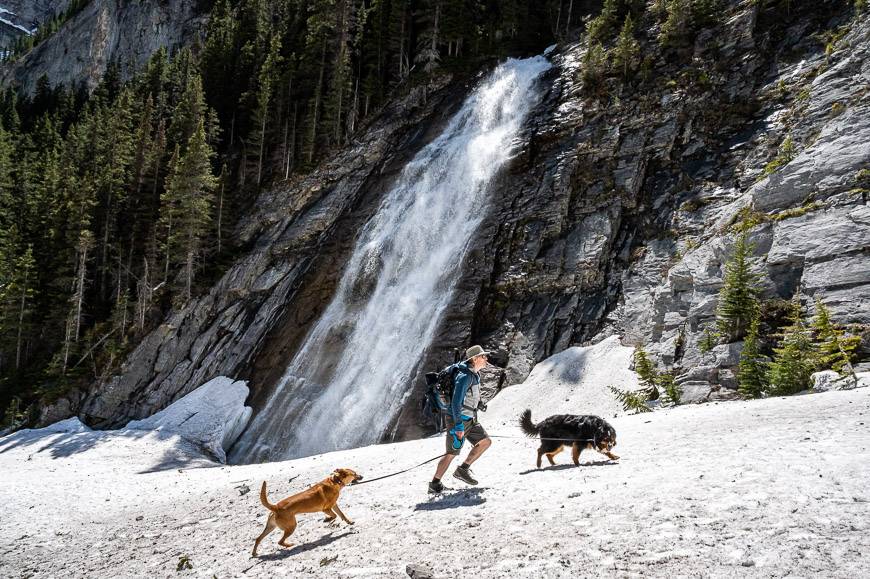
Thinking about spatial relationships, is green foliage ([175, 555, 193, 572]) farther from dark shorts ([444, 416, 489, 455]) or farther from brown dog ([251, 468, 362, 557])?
dark shorts ([444, 416, 489, 455])

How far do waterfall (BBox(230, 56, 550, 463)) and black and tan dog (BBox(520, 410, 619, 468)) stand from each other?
480 inches

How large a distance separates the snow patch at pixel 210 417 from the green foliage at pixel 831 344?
66.5 ft

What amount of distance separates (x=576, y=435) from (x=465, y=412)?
1.98 m

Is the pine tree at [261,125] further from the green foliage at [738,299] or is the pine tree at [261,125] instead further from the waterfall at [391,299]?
the green foliage at [738,299]

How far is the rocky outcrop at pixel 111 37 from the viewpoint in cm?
9750

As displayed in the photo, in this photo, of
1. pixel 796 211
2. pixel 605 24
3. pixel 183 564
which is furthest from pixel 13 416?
pixel 605 24

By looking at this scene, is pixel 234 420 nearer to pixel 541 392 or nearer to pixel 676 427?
pixel 541 392

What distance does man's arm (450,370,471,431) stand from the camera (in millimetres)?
7555

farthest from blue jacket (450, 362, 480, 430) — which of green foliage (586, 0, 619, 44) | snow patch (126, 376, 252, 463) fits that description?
green foliage (586, 0, 619, 44)

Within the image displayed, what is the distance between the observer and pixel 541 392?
18422 mm

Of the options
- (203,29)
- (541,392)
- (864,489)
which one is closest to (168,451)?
(541,392)

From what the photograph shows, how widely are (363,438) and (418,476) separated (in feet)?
36.0

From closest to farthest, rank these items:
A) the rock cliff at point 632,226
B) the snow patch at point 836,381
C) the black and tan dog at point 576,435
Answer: the black and tan dog at point 576,435, the snow patch at point 836,381, the rock cliff at point 632,226

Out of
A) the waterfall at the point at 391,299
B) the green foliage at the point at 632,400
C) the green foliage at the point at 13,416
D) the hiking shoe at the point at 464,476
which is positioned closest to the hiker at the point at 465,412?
the hiking shoe at the point at 464,476
